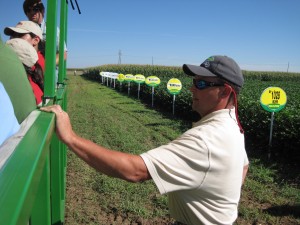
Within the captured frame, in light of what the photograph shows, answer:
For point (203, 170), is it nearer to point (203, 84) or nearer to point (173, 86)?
point (203, 84)

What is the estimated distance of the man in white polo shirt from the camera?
1.66 m

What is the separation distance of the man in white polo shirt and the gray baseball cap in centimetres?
22

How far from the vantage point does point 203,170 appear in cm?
168

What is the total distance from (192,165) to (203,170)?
0.07 metres

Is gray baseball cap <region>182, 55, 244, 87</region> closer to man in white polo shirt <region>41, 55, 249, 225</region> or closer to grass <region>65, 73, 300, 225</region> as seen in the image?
man in white polo shirt <region>41, 55, 249, 225</region>

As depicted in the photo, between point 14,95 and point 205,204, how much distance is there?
1.07 metres

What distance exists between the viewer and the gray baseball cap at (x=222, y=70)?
6.65 feet

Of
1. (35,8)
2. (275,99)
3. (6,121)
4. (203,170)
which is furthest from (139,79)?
A: (6,121)

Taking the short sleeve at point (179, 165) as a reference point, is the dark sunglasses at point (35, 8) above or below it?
above

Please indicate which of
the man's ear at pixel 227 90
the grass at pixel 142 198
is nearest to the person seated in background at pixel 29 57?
the man's ear at pixel 227 90

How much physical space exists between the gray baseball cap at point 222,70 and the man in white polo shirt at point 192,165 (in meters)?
0.22

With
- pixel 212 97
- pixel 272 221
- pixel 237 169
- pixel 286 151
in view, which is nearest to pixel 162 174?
pixel 237 169

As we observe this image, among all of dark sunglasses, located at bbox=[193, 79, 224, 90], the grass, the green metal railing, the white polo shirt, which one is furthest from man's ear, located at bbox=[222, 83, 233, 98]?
the grass

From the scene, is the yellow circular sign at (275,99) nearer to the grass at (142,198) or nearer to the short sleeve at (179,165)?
the grass at (142,198)
